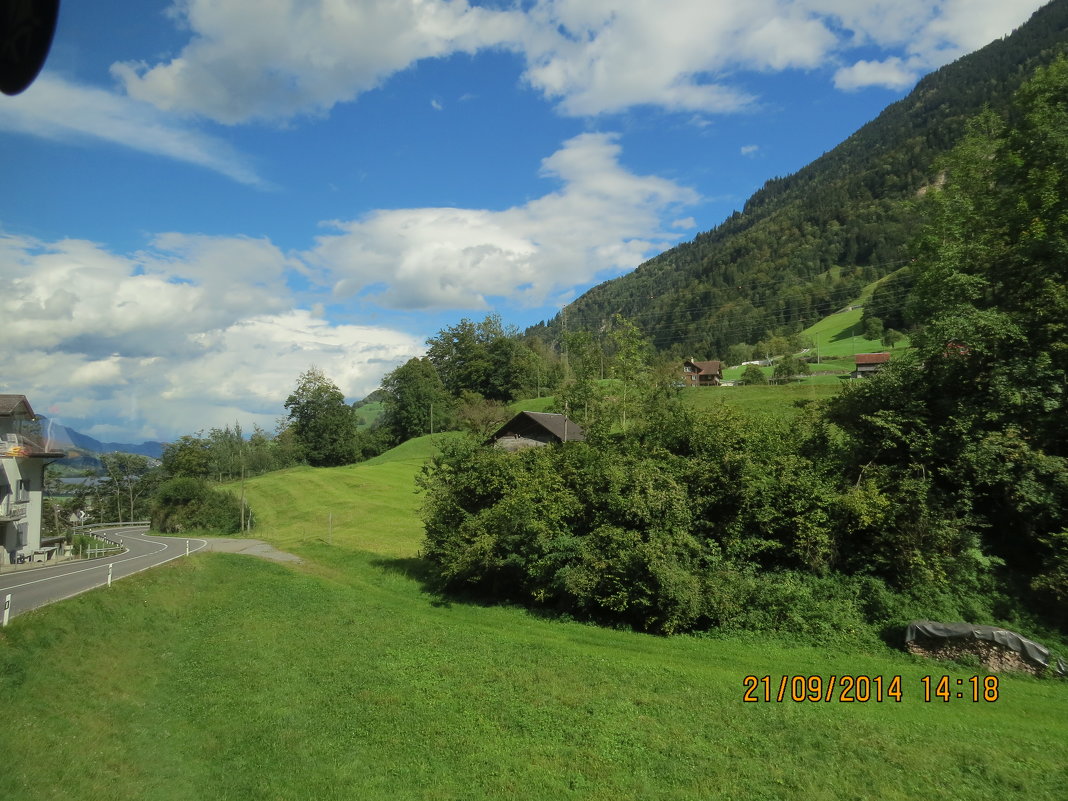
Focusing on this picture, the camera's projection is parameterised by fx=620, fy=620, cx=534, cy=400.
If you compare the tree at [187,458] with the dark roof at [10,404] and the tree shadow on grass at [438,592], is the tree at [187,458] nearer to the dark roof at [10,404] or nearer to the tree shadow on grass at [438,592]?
the dark roof at [10,404]

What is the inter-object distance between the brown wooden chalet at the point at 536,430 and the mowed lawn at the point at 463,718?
1928cm

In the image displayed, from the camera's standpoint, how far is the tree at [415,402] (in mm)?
93562

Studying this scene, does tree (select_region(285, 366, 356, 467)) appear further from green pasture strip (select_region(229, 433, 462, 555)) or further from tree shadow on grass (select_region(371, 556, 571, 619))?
tree shadow on grass (select_region(371, 556, 571, 619))

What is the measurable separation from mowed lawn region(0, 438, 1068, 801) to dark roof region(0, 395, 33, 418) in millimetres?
19403

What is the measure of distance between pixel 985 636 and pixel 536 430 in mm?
28766

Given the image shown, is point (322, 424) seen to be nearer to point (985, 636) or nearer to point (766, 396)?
point (766, 396)

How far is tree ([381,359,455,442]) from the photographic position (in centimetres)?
9356

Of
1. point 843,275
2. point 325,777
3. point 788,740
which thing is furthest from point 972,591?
point 843,275

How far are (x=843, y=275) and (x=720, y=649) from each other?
156 metres

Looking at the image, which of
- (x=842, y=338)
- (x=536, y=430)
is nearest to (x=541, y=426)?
(x=536, y=430)

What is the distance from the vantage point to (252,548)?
37.6 metres

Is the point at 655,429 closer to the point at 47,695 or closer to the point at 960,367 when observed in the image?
the point at 960,367

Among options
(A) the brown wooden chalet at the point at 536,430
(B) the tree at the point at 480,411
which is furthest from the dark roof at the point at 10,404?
(B) the tree at the point at 480,411

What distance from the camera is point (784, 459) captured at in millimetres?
18516
